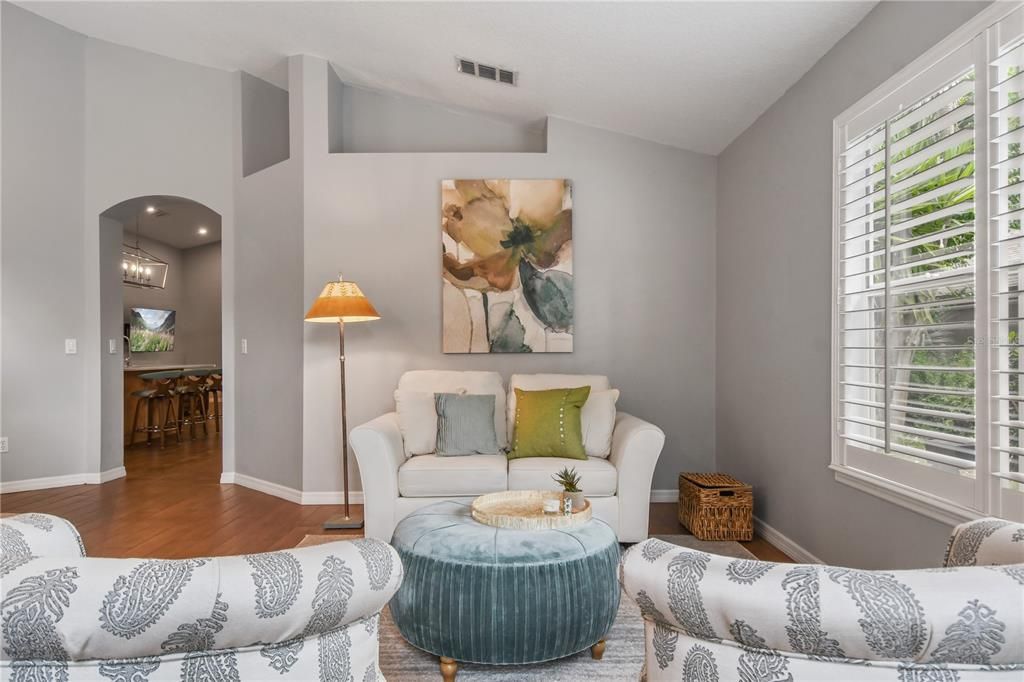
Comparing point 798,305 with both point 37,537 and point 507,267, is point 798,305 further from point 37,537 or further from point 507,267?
point 37,537

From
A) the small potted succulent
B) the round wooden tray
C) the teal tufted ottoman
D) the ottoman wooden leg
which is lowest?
the ottoman wooden leg

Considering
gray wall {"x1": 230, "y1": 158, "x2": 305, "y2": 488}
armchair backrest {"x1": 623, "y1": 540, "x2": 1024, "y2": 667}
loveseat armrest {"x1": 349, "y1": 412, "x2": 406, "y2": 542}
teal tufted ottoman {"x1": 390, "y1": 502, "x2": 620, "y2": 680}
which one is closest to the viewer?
armchair backrest {"x1": 623, "y1": 540, "x2": 1024, "y2": 667}

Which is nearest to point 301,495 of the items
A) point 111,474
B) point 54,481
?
point 111,474

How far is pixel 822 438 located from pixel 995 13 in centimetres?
190

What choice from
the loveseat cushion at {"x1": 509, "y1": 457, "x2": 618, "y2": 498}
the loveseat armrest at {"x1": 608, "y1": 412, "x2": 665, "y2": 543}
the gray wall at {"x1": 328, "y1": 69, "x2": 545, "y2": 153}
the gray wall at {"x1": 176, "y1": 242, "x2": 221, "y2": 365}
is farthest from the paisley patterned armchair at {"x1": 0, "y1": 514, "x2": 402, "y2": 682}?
the gray wall at {"x1": 176, "y1": 242, "x2": 221, "y2": 365}

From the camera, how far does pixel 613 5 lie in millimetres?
2996

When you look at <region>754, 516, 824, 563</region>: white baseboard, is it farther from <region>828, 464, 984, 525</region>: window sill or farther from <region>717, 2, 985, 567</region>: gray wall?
<region>828, 464, 984, 525</region>: window sill

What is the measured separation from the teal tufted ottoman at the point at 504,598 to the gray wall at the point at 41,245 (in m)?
4.47

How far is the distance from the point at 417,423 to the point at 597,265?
1.86 meters

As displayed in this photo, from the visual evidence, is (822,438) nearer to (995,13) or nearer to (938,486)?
(938,486)

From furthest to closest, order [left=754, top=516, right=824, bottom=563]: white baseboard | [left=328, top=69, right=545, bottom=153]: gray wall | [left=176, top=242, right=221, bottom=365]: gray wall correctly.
A: 1. [left=176, top=242, right=221, bottom=365]: gray wall
2. [left=328, top=69, right=545, bottom=153]: gray wall
3. [left=754, top=516, right=824, bottom=563]: white baseboard

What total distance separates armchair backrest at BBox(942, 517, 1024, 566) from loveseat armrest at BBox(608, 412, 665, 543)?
2248mm

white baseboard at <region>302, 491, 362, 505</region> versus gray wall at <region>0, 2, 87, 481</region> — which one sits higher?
gray wall at <region>0, 2, 87, 481</region>

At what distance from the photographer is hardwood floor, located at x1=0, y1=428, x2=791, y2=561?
350cm
